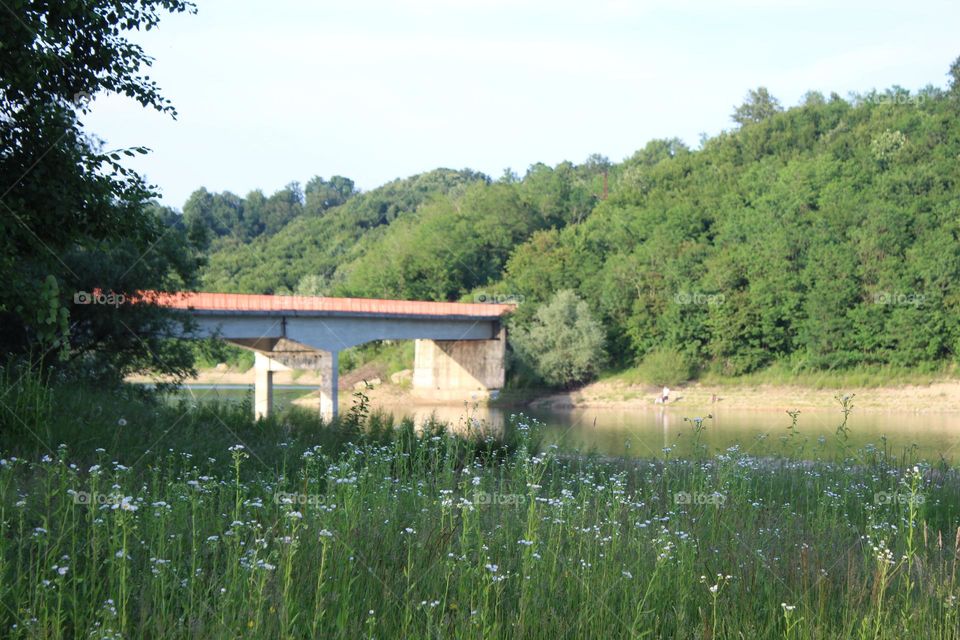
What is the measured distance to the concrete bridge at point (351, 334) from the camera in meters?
41.0

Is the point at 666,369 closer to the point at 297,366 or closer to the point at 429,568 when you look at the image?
the point at 297,366

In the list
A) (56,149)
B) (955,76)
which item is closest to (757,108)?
Answer: (955,76)

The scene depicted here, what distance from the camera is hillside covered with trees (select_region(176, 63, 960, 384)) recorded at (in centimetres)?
5731

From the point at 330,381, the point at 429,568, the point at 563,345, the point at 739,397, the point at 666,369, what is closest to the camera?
the point at 429,568

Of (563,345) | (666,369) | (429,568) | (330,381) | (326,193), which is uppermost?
(326,193)

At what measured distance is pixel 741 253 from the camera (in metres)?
62.7

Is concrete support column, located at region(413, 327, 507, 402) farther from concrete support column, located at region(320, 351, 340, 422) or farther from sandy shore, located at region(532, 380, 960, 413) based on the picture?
concrete support column, located at region(320, 351, 340, 422)

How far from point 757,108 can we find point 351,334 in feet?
239

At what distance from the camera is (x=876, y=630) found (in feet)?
13.9

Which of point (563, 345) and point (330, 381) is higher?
point (563, 345)

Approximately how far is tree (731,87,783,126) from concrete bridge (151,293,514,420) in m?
57.4

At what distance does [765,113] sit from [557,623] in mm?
109568

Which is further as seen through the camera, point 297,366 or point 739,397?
point 739,397

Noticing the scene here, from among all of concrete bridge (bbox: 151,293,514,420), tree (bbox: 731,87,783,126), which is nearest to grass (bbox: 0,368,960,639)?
concrete bridge (bbox: 151,293,514,420)
